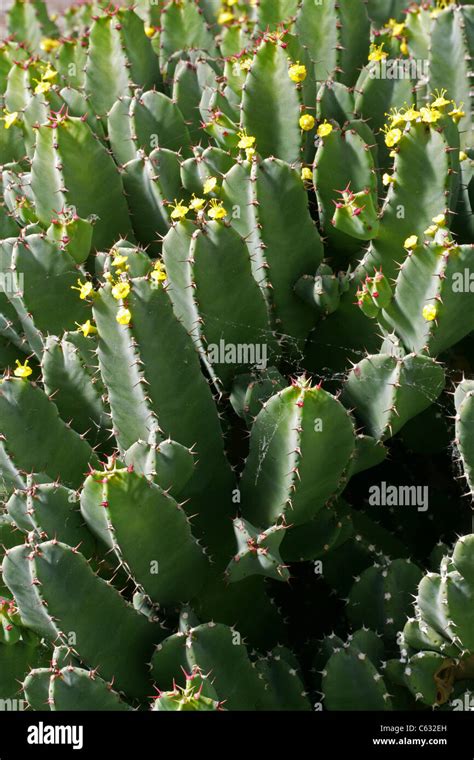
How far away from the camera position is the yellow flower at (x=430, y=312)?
137 inches

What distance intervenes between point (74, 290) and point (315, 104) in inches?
50.2

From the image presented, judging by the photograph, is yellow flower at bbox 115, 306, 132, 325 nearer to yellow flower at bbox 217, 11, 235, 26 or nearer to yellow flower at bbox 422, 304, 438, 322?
yellow flower at bbox 422, 304, 438, 322

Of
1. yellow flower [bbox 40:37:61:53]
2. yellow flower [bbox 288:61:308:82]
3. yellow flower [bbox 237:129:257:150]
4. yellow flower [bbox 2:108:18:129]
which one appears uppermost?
yellow flower [bbox 40:37:61:53]

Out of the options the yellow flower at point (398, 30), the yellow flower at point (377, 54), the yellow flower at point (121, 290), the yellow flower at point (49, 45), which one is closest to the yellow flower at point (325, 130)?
the yellow flower at point (377, 54)

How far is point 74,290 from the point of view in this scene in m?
4.07

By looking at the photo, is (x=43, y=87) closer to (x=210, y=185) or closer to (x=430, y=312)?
(x=210, y=185)

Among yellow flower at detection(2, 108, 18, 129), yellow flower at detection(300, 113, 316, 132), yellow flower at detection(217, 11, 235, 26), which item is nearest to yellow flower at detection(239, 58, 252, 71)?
yellow flower at detection(300, 113, 316, 132)

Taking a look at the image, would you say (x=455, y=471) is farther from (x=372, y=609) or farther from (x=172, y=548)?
(x=172, y=548)

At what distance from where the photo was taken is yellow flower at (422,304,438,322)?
3490 millimetres

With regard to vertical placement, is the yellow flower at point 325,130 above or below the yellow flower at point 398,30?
below

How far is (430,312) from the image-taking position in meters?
3.49

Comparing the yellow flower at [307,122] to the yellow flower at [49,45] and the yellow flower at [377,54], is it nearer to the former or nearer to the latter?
the yellow flower at [377,54]
